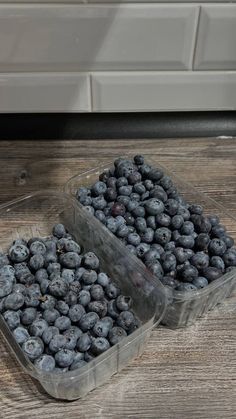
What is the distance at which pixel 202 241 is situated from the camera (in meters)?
0.76

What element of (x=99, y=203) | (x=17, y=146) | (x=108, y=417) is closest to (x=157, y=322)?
(x=108, y=417)

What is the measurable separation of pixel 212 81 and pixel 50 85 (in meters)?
0.36

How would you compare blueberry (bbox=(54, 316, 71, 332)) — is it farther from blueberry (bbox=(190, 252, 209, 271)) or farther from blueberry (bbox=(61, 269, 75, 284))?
blueberry (bbox=(190, 252, 209, 271))

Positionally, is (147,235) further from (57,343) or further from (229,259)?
(57,343)

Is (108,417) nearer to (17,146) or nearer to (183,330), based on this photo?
(183,330)

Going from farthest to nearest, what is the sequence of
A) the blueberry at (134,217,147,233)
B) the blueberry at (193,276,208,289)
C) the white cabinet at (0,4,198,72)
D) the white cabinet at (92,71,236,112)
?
the white cabinet at (92,71,236,112) → the white cabinet at (0,4,198,72) → the blueberry at (134,217,147,233) → the blueberry at (193,276,208,289)

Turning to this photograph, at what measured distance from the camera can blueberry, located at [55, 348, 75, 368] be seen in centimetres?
60

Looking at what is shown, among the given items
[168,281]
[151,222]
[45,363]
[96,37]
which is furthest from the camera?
[96,37]

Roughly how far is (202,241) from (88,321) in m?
0.23

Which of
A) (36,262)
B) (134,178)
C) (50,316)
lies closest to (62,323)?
(50,316)

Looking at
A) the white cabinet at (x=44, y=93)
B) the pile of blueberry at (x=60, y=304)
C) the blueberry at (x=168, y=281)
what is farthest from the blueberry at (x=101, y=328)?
the white cabinet at (x=44, y=93)

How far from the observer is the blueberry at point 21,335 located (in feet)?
2.03

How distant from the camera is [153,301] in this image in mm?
667

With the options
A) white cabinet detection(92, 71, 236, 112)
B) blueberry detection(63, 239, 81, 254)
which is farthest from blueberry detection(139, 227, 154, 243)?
white cabinet detection(92, 71, 236, 112)
